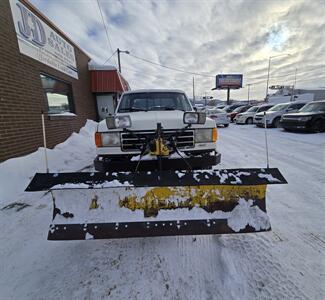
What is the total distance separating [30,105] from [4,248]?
15.4 feet

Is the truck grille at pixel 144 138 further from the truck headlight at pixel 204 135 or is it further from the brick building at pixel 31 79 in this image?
the brick building at pixel 31 79

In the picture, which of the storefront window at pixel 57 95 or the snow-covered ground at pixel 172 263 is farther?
the storefront window at pixel 57 95

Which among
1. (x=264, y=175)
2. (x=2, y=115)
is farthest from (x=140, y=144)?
(x=2, y=115)

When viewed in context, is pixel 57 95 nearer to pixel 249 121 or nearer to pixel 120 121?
pixel 120 121

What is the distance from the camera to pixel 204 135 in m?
2.85

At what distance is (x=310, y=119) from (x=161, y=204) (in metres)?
11.1

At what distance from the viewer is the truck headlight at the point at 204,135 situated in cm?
283

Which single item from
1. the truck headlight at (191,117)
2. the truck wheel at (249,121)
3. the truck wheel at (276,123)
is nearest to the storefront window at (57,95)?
the truck headlight at (191,117)

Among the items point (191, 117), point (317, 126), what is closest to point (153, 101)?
point (191, 117)

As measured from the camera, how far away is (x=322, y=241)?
2.35 meters

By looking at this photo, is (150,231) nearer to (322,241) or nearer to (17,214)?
(322,241)

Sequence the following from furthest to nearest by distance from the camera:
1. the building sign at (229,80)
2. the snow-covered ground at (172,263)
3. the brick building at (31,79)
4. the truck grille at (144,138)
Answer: the building sign at (229,80) → the brick building at (31,79) → the truck grille at (144,138) → the snow-covered ground at (172,263)

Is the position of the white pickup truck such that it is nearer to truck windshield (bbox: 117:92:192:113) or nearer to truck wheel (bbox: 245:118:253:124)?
truck windshield (bbox: 117:92:192:113)

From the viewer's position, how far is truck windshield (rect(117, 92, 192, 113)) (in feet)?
12.6
